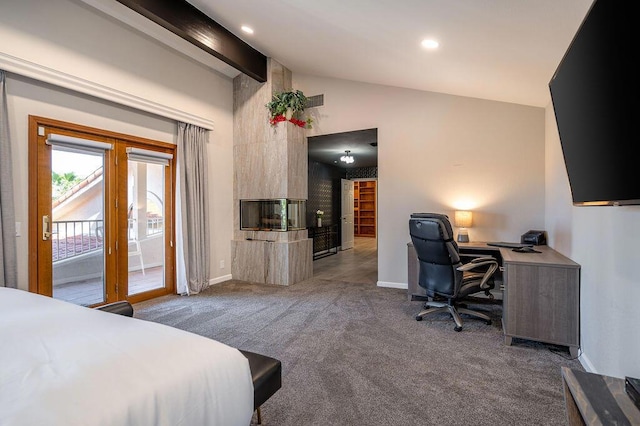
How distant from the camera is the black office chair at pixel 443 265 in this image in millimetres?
2930

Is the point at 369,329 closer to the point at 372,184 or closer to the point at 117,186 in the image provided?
the point at 117,186

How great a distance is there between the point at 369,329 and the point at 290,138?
121 inches

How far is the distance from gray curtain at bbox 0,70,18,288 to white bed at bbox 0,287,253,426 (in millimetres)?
1718

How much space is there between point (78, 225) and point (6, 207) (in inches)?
28.0

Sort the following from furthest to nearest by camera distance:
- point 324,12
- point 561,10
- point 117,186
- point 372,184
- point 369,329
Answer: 1. point 372,184
2. point 117,186
3. point 369,329
4. point 324,12
5. point 561,10

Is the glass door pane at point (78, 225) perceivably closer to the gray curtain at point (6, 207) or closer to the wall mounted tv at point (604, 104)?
the gray curtain at point (6, 207)

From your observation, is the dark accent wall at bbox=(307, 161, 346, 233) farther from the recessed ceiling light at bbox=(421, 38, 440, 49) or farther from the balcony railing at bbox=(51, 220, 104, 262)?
the recessed ceiling light at bbox=(421, 38, 440, 49)

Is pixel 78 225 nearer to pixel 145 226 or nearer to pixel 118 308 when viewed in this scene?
pixel 145 226

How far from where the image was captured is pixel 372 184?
12344mm

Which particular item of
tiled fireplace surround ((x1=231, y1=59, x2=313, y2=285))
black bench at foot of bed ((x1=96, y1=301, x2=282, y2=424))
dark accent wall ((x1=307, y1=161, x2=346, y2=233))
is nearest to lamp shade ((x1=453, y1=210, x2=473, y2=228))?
tiled fireplace surround ((x1=231, y1=59, x2=313, y2=285))

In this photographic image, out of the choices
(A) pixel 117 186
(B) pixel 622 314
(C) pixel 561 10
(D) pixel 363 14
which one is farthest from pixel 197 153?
(B) pixel 622 314

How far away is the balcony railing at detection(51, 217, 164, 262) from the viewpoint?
320 centimetres

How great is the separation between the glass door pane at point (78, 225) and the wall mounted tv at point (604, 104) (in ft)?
14.1

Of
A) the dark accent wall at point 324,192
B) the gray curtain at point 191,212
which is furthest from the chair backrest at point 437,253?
the dark accent wall at point 324,192
